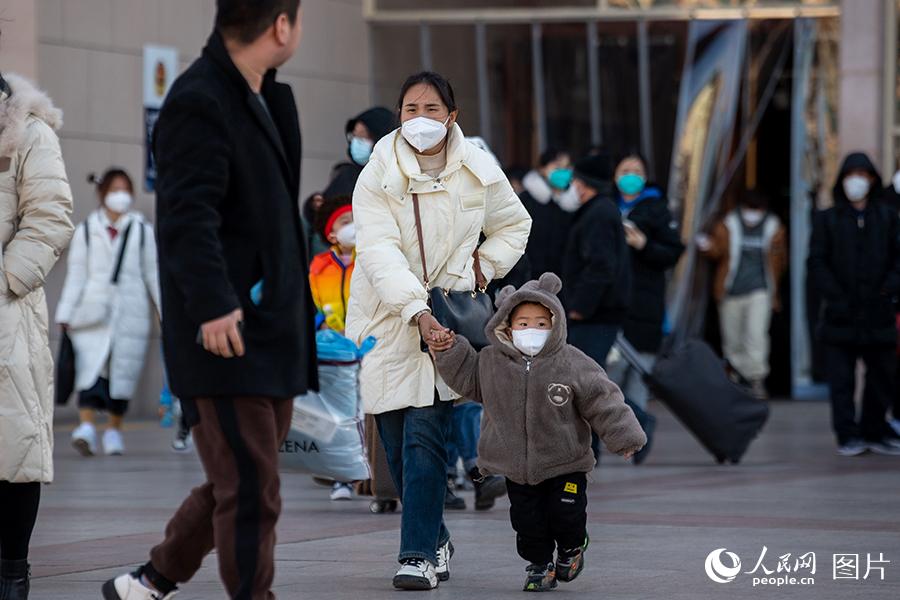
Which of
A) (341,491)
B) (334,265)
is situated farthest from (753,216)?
(334,265)

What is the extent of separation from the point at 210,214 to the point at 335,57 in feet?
48.1

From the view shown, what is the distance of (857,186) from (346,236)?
4.71 m

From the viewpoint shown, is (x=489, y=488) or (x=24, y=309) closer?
(x=24, y=309)

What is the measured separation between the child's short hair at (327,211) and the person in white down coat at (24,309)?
318 cm

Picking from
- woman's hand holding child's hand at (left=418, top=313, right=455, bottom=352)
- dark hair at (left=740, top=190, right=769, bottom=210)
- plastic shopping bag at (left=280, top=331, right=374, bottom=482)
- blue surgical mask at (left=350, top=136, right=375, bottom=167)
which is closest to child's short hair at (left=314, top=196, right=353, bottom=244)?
blue surgical mask at (left=350, top=136, right=375, bottom=167)

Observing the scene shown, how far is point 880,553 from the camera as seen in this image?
7.10 meters

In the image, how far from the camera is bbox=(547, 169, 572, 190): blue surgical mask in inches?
495

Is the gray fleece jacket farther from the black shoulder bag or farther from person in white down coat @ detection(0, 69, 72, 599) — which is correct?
person in white down coat @ detection(0, 69, 72, 599)

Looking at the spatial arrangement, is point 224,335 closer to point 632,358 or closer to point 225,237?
point 225,237

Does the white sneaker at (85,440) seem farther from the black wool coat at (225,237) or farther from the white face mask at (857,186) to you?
the black wool coat at (225,237)

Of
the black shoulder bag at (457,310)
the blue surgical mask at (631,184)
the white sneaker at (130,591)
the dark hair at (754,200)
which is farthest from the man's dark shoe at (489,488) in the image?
the dark hair at (754,200)

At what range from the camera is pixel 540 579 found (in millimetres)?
6359

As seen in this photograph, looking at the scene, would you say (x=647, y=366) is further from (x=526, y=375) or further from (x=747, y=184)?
(x=747, y=184)

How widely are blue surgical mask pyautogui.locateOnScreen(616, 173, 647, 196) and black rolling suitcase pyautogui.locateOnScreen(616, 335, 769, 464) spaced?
1383 millimetres
